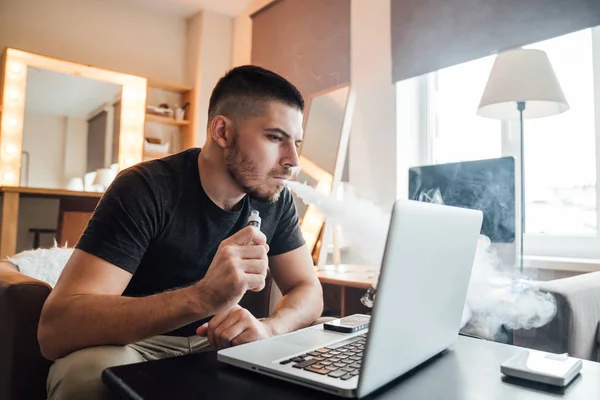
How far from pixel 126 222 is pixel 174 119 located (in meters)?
3.14

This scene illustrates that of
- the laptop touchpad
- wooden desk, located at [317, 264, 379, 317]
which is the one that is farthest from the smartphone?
wooden desk, located at [317, 264, 379, 317]

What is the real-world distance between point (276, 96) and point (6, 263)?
88 centimetres

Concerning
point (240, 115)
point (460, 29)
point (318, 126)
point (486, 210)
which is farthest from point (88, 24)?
point (486, 210)

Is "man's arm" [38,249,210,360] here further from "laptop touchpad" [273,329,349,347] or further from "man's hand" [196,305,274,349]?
"laptop touchpad" [273,329,349,347]

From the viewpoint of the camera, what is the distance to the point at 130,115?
3.66m

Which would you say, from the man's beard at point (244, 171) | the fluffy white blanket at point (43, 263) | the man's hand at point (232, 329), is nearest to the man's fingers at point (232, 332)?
the man's hand at point (232, 329)

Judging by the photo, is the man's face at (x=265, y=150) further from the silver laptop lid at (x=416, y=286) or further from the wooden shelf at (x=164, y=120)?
the wooden shelf at (x=164, y=120)

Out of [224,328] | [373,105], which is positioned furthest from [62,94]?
[224,328]

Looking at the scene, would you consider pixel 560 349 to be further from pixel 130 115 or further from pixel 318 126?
pixel 130 115

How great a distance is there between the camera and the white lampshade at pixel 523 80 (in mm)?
1728

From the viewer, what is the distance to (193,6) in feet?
12.6

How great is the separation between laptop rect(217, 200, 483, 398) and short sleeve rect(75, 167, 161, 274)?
359 mm

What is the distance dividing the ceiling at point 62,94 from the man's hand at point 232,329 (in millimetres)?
3091

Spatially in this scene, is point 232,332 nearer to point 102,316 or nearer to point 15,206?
point 102,316
